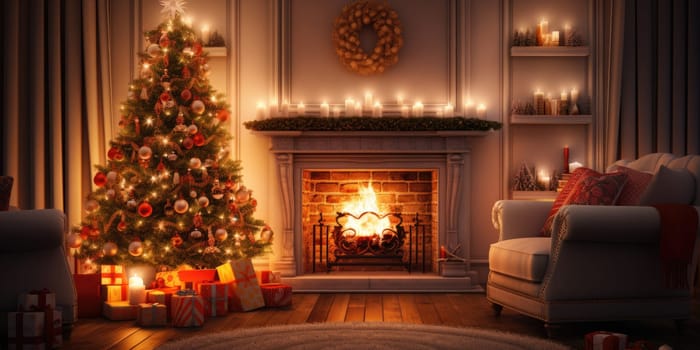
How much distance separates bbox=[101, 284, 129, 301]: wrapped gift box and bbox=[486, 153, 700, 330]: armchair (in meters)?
2.22

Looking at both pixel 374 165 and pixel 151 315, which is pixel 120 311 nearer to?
pixel 151 315

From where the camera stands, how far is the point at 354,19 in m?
5.79

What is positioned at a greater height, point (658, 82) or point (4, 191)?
point (658, 82)

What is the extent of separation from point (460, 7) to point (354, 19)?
82 cm

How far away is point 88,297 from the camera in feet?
14.4

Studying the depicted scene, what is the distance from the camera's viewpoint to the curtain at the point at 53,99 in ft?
16.4

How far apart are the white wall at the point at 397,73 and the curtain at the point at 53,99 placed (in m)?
0.33

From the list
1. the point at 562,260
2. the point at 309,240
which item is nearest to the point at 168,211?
the point at 309,240

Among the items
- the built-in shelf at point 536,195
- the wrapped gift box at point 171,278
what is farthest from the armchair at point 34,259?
the built-in shelf at point 536,195

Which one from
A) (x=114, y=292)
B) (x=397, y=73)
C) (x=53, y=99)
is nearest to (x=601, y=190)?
(x=397, y=73)

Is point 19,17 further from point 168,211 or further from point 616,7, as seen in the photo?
point 616,7

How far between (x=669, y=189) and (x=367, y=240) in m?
2.50

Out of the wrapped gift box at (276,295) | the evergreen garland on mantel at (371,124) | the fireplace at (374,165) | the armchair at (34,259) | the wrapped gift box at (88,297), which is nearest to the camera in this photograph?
the armchair at (34,259)

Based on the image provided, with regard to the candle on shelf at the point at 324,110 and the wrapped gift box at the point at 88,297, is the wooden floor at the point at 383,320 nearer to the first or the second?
the wrapped gift box at the point at 88,297
